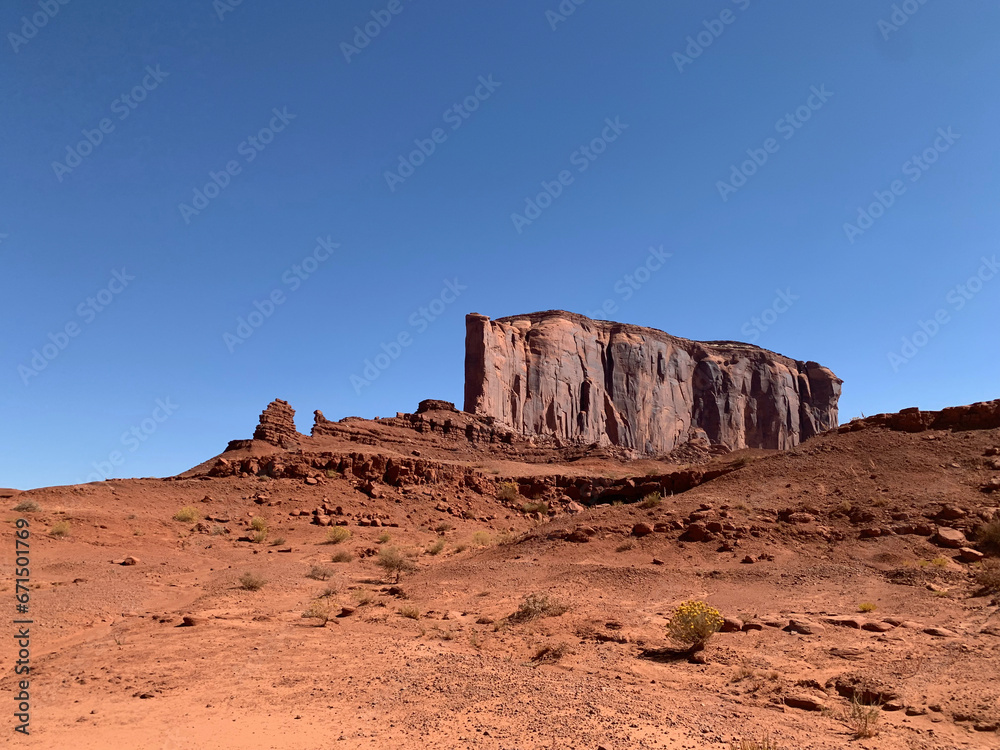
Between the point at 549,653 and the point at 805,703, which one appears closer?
the point at 805,703

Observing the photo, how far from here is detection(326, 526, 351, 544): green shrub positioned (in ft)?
69.0

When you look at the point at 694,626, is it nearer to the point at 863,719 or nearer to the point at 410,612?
the point at 863,719

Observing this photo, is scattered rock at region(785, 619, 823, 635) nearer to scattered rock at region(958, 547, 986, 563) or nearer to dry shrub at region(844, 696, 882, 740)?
dry shrub at region(844, 696, 882, 740)

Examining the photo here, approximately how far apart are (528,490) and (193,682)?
2541cm

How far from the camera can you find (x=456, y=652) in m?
9.13

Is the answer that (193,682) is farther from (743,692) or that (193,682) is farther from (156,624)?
(743,692)

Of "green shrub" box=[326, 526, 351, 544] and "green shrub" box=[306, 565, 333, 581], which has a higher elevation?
"green shrub" box=[326, 526, 351, 544]

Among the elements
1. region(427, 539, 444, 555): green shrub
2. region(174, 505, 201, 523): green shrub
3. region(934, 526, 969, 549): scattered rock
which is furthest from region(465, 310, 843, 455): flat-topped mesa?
region(934, 526, 969, 549): scattered rock

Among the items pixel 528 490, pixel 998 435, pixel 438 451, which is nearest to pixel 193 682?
pixel 998 435

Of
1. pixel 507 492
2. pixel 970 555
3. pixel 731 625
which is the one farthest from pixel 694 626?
pixel 507 492

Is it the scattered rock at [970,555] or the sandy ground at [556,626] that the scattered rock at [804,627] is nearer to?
the sandy ground at [556,626]

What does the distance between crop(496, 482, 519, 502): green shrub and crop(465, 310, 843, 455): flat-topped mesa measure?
23817mm

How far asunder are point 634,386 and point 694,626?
65.9 metres

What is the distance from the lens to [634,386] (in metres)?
73.6
